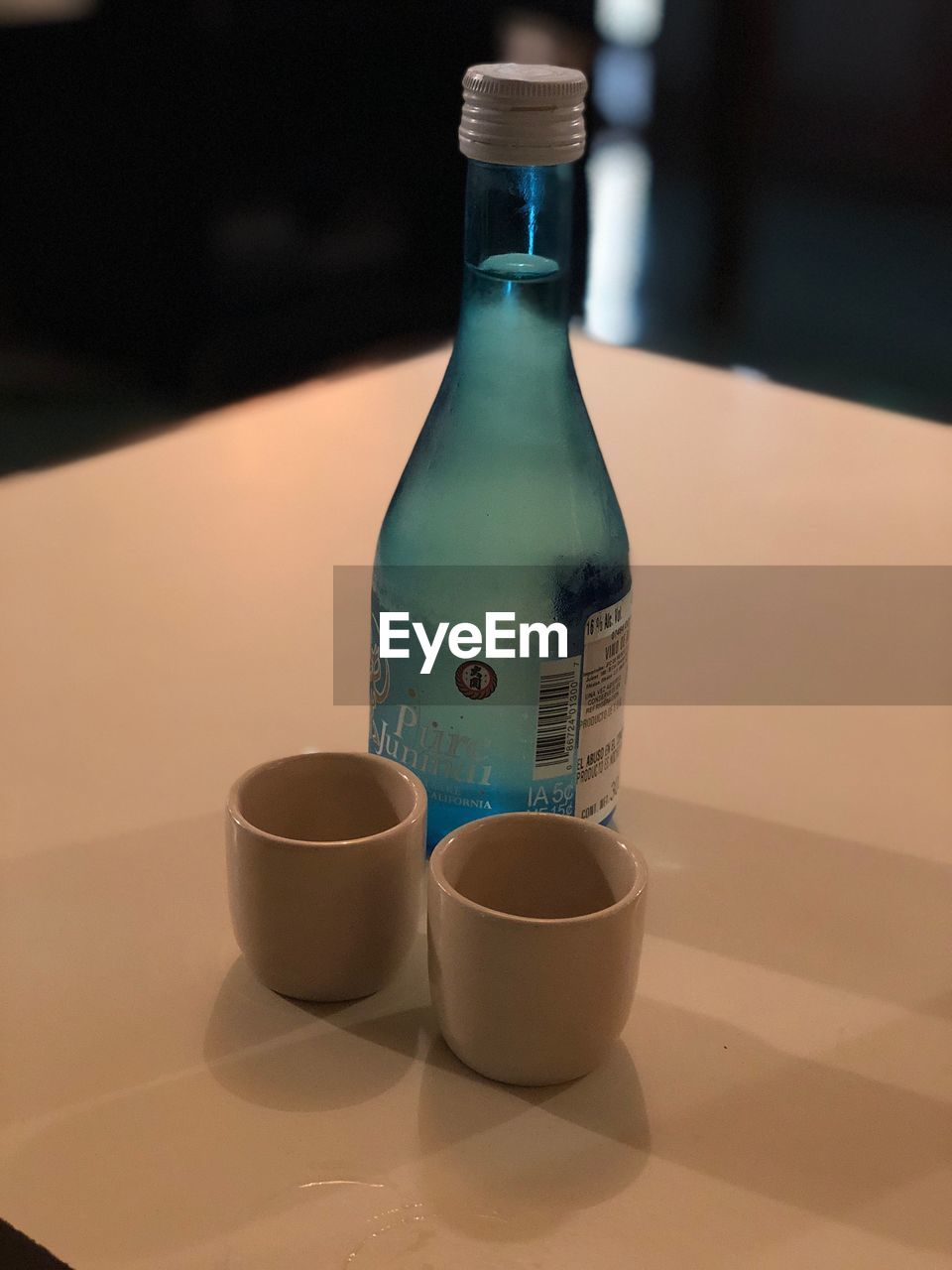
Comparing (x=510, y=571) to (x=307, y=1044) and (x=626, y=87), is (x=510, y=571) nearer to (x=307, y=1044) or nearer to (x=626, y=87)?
(x=307, y=1044)

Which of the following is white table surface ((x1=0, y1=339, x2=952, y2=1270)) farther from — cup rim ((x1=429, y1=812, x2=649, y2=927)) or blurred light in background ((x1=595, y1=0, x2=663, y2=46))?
blurred light in background ((x1=595, y1=0, x2=663, y2=46))

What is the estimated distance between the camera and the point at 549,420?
1.79ft

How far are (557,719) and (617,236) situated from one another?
4.95ft

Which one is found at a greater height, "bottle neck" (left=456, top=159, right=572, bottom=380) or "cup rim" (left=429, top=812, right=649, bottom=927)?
"bottle neck" (left=456, top=159, right=572, bottom=380)

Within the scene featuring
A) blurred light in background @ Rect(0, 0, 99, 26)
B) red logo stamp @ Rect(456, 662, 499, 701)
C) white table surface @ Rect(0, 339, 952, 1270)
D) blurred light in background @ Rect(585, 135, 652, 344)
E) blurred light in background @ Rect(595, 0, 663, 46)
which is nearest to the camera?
white table surface @ Rect(0, 339, 952, 1270)

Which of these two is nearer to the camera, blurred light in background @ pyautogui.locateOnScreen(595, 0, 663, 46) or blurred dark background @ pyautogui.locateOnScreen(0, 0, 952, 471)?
blurred dark background @ pyautogui.locateOnScreen(0, 0, 952, 471)

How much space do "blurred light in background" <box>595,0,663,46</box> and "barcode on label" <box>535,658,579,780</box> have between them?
1893 millimetres

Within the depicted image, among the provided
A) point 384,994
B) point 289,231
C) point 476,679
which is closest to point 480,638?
point 476,679

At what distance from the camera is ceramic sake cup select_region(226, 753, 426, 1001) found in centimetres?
47

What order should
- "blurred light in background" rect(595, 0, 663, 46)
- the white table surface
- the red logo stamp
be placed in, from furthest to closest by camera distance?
1. "blurred light in background" rect(595, 0, 663, 46)
2. the red logo stamp
3. the white table surface

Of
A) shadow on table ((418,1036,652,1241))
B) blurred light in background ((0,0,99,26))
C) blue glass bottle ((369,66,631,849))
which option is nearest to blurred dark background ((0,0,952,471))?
blurred light in background ((0,0,99,26))

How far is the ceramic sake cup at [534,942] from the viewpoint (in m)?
0.43

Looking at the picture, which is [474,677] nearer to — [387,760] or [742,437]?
[387,760]

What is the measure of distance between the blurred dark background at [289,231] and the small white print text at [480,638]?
1.90 feet
